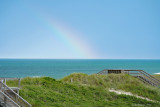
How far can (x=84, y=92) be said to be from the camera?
21.0m

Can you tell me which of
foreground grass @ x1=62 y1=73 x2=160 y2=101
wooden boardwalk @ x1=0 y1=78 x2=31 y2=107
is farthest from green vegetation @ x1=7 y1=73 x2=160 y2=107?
wooden boardwalk @ x1=0 y1=78 x2=31 y2=107

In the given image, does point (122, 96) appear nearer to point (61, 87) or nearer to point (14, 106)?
point (61, 87)

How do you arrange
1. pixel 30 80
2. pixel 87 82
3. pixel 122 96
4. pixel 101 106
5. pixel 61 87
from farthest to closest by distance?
pixel 87 82 < pixel 30 80 < pixel 61 87 < pixel 122 96 < pixel 101 106

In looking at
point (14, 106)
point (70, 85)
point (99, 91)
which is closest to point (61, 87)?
point (70, 85)

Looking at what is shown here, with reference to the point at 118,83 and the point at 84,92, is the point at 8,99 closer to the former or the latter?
the point at 84,92

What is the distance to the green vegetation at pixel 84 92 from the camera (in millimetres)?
17422

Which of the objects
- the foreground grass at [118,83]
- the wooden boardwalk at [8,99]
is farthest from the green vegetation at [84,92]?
the wooden boardwalk at [8,99]

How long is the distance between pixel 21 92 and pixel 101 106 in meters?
7.06

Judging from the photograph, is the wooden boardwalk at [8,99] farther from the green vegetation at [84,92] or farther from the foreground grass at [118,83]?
the foreground grass at [118,83]

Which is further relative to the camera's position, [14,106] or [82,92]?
[82,92]

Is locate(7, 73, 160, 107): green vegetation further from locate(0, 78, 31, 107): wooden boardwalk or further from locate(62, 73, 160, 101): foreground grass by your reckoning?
locate(0, 78, 31, 107): wooden boardwalk

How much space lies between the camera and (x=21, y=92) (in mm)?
17969

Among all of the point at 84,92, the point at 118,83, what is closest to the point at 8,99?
the point at 84,92

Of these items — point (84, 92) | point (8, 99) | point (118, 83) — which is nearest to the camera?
point (8, 99)
